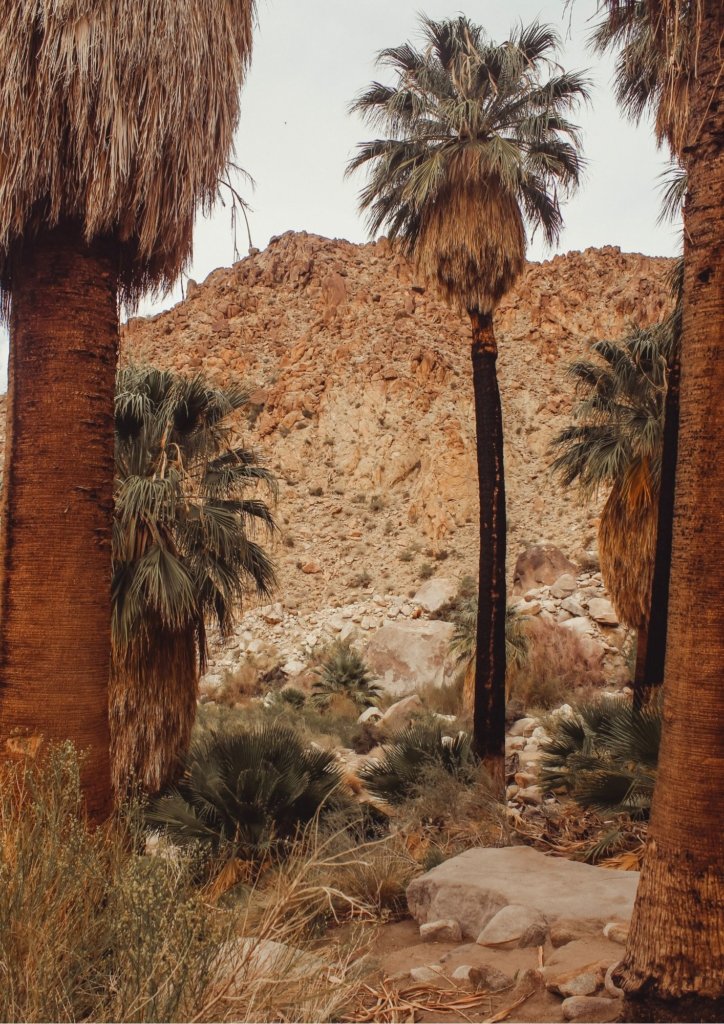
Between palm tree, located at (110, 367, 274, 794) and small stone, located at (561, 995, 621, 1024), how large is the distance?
7293 mm

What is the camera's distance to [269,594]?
12375 millimetres

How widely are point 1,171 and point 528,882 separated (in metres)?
6.16

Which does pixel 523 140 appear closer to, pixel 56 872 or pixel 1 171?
pixel 1 171

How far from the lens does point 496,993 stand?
15.1ft

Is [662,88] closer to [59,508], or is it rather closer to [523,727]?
[59,508]

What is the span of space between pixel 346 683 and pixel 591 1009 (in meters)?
23.1

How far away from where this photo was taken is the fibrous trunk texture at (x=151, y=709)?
428 inches

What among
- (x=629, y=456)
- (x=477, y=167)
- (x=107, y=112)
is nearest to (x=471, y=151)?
(x=477, y=167)

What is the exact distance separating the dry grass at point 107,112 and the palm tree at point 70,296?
10 mm

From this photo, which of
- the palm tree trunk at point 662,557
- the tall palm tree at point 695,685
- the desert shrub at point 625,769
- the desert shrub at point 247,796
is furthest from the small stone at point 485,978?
the palm tree trunk at point 662,557

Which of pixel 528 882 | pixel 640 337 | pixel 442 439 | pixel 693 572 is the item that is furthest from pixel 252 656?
pixel 693 572

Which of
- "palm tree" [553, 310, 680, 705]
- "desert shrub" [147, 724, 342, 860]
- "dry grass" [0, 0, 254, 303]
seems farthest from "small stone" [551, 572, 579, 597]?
"dry grass" [0, 0, 254, 303]

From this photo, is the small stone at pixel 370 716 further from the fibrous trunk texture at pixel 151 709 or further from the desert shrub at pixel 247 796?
the desert shrub at pixel 247 796

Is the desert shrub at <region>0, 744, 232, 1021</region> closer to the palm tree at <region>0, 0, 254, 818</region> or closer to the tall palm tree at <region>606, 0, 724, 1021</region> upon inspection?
the palm tree at <region>0, 0, 254, 818</region>
